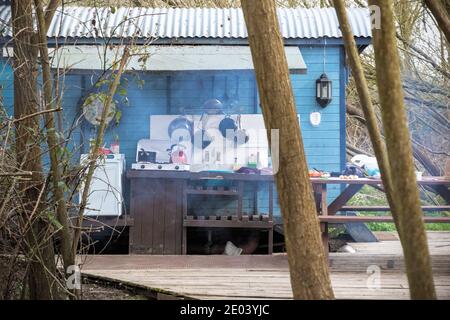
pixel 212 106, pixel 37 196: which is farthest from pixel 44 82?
pixel 212 106

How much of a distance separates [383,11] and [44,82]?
2785 mm

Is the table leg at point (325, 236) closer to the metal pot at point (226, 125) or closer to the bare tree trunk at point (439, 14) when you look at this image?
the metal pot at point (226, 125)

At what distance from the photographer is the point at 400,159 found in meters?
2.61

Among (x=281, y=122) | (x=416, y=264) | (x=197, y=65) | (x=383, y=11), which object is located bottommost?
(x=416, y=264)

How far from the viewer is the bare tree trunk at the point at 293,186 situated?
3021 millimetres

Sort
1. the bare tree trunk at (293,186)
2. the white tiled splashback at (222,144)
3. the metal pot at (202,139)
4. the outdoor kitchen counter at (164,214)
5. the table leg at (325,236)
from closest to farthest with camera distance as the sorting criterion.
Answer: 1. the bare tree trunk at (293,186)
2. the table leg at (325,236)
3. the outdoor kitchen counter at (164,214)
4. the white tiled splashback at (222,144)
5. the metal pot at (202,139)

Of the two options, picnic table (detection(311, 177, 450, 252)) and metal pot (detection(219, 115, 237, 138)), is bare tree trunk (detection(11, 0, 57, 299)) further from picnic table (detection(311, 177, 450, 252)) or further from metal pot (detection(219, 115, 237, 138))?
metal pot (detection(219, 115, 237, 138))

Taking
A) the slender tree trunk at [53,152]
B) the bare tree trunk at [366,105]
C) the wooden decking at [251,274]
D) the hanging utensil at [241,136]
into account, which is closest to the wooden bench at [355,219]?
the wooden decking at [251,274]

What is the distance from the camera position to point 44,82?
4.79 meters

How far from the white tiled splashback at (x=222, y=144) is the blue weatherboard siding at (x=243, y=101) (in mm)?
153

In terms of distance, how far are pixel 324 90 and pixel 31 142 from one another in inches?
235

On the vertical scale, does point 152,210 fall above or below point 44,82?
below
